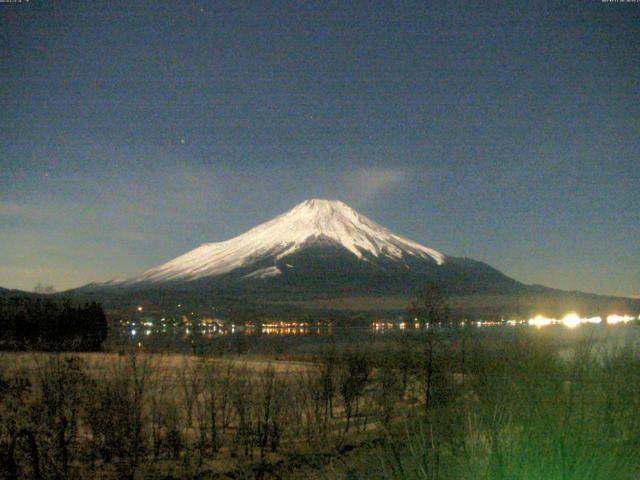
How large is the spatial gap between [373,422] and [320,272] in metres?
161

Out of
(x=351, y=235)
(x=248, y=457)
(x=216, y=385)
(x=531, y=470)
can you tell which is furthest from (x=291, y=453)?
(x=351, y=235)

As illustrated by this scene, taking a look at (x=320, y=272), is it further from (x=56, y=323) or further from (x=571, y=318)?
(x=571, y=318)

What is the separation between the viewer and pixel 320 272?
177 meters

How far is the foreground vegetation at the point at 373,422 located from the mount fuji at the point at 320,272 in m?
135

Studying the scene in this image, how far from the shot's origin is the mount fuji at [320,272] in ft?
536

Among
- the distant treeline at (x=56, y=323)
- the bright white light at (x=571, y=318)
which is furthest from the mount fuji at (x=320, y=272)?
the bright white light at (x=571, y=318)

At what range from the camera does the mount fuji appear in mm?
163250

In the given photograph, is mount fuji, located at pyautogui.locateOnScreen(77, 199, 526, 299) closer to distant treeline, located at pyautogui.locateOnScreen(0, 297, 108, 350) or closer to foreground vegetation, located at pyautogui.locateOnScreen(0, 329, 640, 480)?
distant treeline, located at pyautogui.locateOnScreen(0, 297, 108, 350)

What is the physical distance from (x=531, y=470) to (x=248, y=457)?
9160 millimetres

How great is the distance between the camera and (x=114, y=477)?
9.59 metres

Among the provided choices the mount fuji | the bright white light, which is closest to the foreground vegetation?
the bright white light

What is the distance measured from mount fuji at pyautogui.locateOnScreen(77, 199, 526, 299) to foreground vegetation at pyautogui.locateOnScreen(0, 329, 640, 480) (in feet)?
443

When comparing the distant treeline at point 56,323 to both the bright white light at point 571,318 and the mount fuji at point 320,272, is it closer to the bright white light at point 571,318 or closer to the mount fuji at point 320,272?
the bright white light at point 571,318

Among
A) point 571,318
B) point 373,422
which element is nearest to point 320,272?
point 373,422
